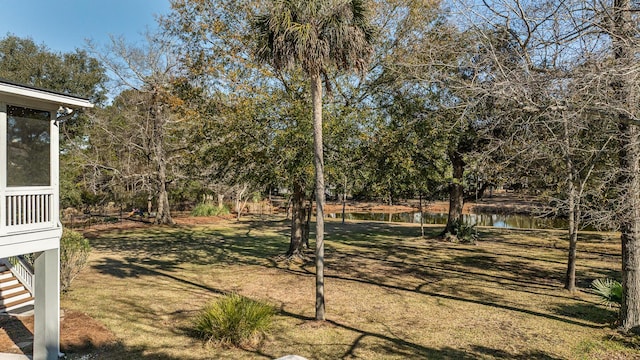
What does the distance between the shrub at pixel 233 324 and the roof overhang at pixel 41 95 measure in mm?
4820

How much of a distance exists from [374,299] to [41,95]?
351 inches

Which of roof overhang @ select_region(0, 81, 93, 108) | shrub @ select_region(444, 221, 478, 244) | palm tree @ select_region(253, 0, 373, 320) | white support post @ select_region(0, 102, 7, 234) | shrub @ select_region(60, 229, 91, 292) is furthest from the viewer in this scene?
shrub @ select_region(444, 221, 478, 244)

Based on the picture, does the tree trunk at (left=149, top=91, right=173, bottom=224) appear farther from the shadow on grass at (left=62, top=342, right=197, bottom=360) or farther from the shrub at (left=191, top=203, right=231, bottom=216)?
the shadow on grass at (left=62, top=342, right=197, bottom=360)

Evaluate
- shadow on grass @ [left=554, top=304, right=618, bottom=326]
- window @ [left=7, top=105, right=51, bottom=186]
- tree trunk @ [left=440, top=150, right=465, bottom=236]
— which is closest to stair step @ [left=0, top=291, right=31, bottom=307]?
window @ [left=7, top=105, right=51, bottom=186]

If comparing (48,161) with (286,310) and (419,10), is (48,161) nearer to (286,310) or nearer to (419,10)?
(286,310)

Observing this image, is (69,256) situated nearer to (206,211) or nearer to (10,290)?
(10,290)

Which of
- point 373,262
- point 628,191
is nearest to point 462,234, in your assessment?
point 373,262

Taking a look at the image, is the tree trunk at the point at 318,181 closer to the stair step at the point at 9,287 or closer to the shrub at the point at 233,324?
the shrub at the point at 233,324

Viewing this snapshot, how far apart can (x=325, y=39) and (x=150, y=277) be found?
9828 millimetres

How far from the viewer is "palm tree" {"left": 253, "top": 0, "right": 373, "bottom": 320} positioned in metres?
8.67

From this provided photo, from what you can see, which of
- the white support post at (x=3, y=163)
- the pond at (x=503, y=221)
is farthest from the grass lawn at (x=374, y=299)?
the pond at (x=503, y=221)

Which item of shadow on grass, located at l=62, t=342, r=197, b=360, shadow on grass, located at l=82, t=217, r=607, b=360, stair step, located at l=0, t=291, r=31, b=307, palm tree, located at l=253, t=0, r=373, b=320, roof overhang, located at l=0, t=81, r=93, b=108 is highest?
palm tree, located at l=253, t=0, r=373, b=320

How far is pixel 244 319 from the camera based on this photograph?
7648 mm

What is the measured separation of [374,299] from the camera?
10727mm
